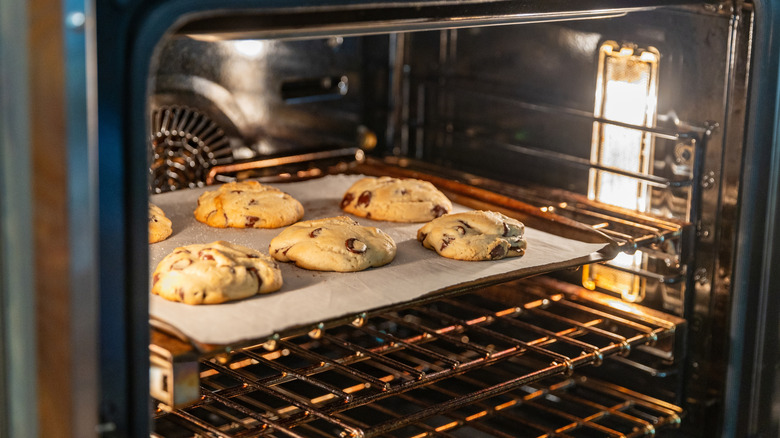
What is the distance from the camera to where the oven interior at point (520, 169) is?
5.99ft

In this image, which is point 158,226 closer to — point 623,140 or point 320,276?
point 320,276

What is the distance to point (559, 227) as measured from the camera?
1965 mm

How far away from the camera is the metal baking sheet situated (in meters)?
1.42

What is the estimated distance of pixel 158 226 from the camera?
180cm

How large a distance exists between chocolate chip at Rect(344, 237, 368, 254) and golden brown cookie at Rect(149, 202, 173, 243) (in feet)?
1.17

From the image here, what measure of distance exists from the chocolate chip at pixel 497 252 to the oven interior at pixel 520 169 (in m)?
0.10

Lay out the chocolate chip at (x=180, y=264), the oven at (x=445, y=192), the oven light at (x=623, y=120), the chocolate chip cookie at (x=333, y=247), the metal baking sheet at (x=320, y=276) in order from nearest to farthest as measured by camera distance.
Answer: the oven at (x=445, y=192) < the metal baking sheet at (x=320, y=276) < the chocolate chip at (x=180, y=264) < the chocolate chip cookie at (x=333, y=247) < the oven light at (x=623, y=120)

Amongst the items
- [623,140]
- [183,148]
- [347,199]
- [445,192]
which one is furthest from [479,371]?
[183,148]

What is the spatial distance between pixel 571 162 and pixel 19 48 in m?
1.28

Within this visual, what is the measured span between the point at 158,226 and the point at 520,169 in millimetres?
838

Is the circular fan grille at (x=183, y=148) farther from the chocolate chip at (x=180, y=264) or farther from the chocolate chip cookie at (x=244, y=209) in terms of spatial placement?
the chocolate chip at (x=180, y=264)

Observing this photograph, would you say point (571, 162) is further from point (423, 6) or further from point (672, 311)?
point (423, 6)

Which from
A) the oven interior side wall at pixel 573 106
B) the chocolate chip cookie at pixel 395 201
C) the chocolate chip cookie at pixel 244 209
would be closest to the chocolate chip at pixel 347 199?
the chocolate chip cookie at pixel 395 201

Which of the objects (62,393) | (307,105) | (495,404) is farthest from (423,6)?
(495,404)
